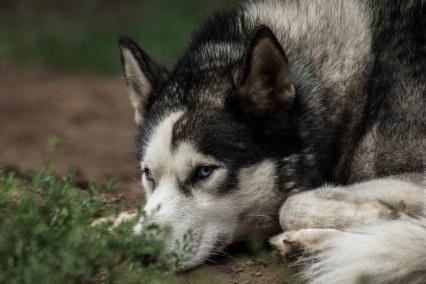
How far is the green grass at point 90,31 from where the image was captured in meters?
11.5

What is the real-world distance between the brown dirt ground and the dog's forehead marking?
37.3 inches

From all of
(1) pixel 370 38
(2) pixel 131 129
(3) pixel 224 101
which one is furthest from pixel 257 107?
(2) pixel 131 129

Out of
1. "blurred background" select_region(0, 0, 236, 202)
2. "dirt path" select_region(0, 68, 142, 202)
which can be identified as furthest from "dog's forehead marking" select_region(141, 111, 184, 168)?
"dirt path" select_region(0, 68, 142, 202)

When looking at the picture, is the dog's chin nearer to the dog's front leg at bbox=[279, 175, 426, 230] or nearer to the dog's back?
the dog's front leg at bbox=[279, 175, 426, 230]

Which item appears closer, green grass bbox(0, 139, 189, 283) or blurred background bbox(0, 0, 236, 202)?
green grass bbox(0, 139, 189, 283)

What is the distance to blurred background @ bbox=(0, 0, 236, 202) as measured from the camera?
24.2 feet

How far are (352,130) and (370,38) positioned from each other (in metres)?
0.56

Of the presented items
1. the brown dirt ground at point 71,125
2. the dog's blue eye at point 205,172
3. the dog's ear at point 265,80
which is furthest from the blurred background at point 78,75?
the dog's ear at point 265,80

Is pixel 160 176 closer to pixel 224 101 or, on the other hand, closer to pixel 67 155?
pixel 224 101

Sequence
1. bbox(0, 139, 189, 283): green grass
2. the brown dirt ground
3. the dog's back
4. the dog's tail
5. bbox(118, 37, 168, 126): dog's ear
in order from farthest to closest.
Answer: the brown dirt ground < bbox(118, 37, 168, 126): dog's ear < the dog's back < the dog's tail < bbox(0, 139, 189, 283): green grass

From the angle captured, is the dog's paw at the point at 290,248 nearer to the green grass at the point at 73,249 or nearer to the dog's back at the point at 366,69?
the green grass at the point at 73,249

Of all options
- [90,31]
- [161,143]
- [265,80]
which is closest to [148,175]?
[161,143]

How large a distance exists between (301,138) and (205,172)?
1.95 ft

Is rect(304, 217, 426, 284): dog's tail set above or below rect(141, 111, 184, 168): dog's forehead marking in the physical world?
below
